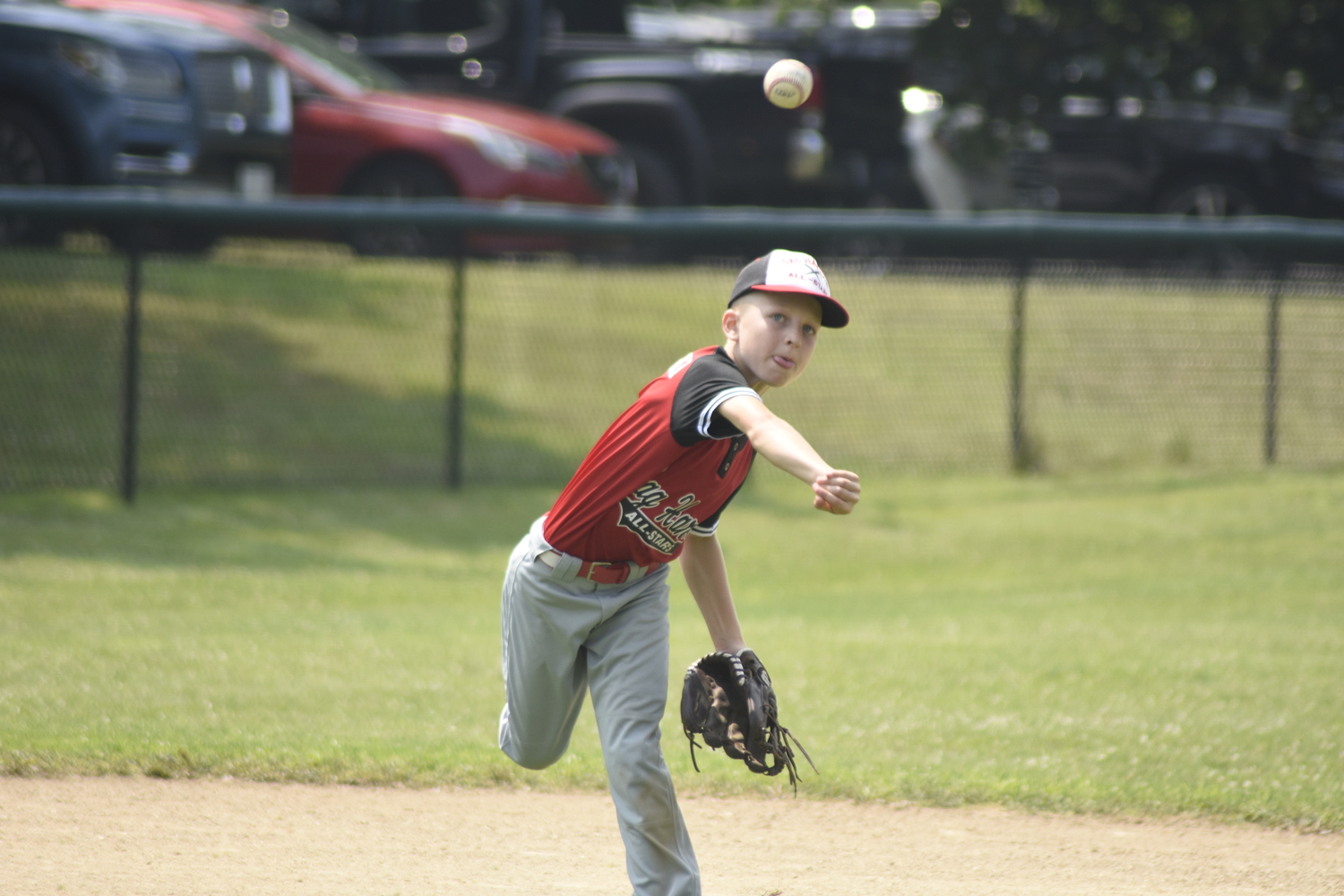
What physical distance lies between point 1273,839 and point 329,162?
28.1ft

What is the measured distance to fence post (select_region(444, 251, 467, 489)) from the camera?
9297 mm

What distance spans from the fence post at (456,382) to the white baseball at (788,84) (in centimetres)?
499

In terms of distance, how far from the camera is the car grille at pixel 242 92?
10.3m

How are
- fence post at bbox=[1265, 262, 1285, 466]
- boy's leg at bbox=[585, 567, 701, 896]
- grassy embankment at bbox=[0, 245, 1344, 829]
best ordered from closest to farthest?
boy's leg at bbox=[585, 567, 701, 896] < grassy embankment at bbox=[0, 245, 1344, 829] < fence post at bbox=[1265, 262, 1285, 466]

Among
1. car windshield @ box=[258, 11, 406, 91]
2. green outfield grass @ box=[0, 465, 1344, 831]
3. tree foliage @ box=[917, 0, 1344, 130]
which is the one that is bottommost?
green outfield grass @ box=[0, 465, 1344, 831]

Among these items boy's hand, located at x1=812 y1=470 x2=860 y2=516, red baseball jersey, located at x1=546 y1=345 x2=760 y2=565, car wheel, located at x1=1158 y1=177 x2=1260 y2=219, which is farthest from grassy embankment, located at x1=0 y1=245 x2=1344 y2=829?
car wheel, located at x1=1158 y1=177 x2=1260 y2=219

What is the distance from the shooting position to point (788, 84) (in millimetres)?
4582

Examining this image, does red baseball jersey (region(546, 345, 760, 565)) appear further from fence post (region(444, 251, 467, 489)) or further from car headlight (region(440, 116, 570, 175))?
car headlight (region(440, 116, 570, 175))

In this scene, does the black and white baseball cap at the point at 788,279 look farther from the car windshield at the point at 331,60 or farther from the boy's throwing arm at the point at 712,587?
the car windshield at the point at 331,60

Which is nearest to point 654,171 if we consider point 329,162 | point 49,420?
point 329,162

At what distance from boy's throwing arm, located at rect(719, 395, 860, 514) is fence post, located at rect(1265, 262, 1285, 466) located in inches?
328

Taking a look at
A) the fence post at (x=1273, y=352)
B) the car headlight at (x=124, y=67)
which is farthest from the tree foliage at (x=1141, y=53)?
the car headlight at (x=124, y=67)

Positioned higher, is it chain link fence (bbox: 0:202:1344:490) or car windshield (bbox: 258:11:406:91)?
car windshield (bbox: 258:11:406:91)

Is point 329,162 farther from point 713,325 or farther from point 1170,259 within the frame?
point 1170,259
